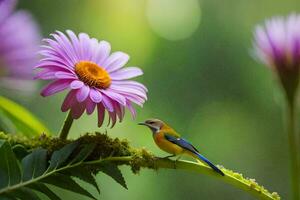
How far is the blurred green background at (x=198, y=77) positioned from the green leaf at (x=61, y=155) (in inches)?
28.0

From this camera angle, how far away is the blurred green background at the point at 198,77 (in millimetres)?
1221

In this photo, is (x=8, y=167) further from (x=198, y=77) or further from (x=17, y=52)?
(x=198, y=77)

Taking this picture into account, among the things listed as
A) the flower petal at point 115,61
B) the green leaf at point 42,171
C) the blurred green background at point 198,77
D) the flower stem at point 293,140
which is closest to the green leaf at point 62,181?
the green leaf at point 42,171

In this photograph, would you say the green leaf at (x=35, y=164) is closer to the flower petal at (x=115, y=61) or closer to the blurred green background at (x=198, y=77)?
the flower petal at (x=115, y=61)

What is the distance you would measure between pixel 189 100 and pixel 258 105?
0.15m

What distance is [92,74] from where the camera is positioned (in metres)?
0.47

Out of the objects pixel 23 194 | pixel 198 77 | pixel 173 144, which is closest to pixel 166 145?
pixel 173 144

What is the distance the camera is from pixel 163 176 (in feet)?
4.09

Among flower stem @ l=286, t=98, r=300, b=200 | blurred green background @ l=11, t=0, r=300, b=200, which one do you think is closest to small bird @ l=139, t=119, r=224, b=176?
flower stem @ l=286, t=98, r=300, b=200

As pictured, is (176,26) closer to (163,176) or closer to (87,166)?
(163,176)

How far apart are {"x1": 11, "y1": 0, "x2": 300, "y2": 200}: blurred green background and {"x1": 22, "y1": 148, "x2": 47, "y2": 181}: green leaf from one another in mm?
710

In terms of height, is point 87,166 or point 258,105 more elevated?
point 258,105

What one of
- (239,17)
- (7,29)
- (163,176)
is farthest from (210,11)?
(7,29)

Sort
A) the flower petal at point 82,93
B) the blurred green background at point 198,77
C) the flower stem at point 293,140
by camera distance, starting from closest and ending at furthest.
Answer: the flower petal at point 82,93 < the flower stem at point 293,140 < the blurred green background at point 198,77
